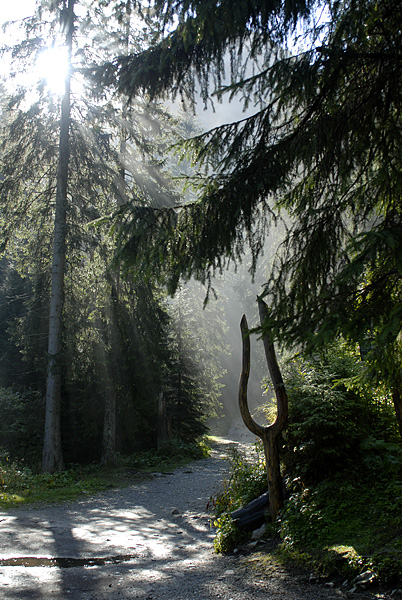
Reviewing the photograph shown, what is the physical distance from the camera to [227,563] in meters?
4.89

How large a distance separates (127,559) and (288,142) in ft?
16.8

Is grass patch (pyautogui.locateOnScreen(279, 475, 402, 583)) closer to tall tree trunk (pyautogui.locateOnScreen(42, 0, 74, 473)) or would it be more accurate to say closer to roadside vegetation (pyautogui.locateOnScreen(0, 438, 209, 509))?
roadside vegetation (pyautogui.locateOnScreen(0, 438, 209, 509))

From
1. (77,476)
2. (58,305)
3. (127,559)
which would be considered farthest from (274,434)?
(58,305)

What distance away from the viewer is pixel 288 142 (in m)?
4.95

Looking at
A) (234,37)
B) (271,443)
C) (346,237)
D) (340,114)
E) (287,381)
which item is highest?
(234,37)

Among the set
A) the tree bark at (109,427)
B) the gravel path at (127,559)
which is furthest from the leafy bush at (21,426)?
the gravel path at (127,559)

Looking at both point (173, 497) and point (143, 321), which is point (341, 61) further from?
point (143, 321)

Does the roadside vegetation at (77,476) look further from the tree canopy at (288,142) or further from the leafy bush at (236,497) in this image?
the tree canopy at (288,142)

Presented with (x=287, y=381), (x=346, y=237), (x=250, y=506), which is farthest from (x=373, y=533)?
(x=346, y=237)

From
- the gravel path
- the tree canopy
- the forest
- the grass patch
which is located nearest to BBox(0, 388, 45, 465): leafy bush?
the gravel path

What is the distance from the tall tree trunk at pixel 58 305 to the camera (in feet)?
41.7

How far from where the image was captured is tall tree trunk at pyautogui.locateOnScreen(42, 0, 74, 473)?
12711mm

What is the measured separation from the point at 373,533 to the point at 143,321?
10197 mm

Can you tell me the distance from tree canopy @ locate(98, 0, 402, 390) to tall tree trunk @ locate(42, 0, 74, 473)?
8.06 m
